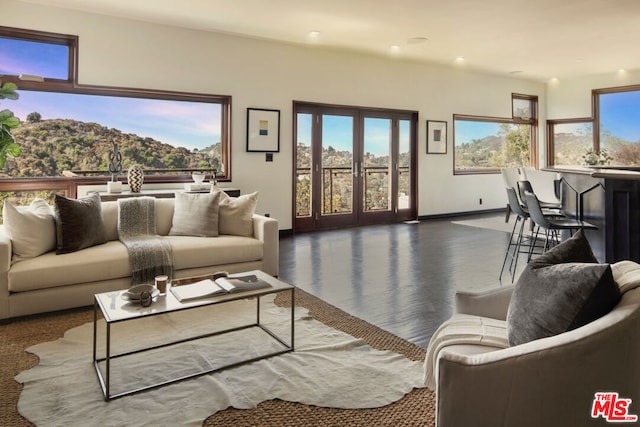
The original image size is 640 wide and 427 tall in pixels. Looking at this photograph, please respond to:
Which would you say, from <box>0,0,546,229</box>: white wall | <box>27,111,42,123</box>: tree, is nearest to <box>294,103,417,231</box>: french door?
<box>0,0,546,229</box>: white wall

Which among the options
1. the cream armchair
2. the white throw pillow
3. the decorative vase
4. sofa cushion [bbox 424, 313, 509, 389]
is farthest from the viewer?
the decorative vase

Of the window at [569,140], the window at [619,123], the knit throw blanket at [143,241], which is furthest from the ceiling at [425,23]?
the knit throw blanket at [143,241]

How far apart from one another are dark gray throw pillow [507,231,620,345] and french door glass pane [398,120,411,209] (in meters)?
6.75

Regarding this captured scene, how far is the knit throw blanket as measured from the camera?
3615 mm

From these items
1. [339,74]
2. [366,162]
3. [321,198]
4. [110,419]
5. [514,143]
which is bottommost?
[110,419]

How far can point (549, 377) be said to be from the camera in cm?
132

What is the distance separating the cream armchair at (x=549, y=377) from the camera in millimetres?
1272

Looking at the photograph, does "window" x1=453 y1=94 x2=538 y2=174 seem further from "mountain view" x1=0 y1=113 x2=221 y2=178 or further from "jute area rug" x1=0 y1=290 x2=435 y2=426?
"jute area rug" x1=0 y1=290 x2=435 y2=426

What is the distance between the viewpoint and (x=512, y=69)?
9008 millimetres

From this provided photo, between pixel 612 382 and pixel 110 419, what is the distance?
197 centimetres

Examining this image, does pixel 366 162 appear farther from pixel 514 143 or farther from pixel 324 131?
pixel 514 143

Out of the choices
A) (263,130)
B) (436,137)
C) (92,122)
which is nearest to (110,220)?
(92,122)

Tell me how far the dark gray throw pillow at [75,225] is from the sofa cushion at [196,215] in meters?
0.71

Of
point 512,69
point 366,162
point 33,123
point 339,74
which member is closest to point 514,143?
point 512,69
